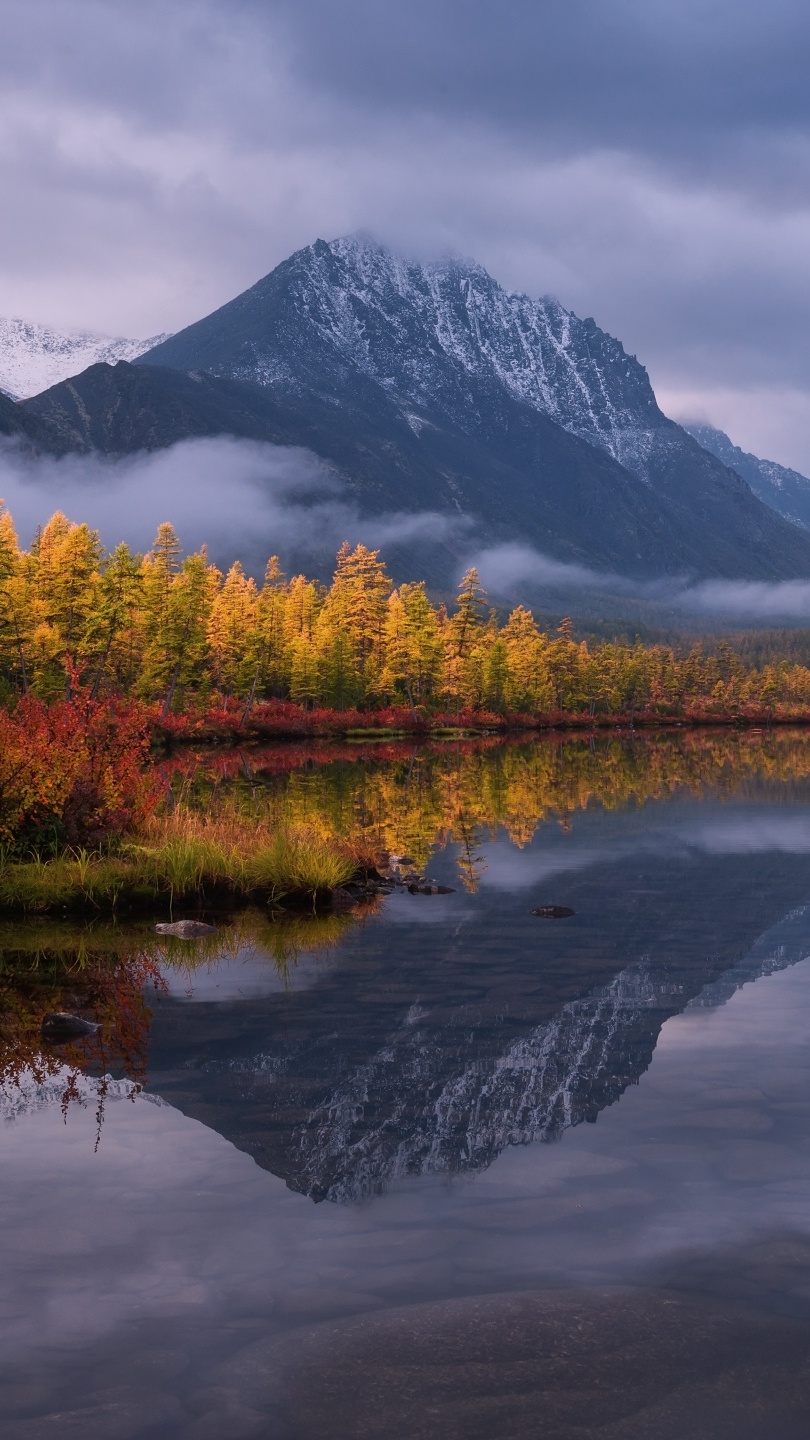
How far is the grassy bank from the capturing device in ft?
56.0

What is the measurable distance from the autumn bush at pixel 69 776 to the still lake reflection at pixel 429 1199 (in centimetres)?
263

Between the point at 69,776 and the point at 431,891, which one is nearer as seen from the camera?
the point at 69,776

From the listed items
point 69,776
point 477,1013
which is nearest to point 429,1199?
point 477,1013

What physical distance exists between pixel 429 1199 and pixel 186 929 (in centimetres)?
877

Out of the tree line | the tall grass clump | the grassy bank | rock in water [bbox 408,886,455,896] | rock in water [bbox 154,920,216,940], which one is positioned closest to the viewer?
rock in water [bbox 154,920,216,940]

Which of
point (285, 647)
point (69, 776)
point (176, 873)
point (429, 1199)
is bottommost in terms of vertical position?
point (429, 1199)

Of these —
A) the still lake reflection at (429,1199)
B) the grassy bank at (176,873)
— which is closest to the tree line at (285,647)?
the grassy bank at (176,873)

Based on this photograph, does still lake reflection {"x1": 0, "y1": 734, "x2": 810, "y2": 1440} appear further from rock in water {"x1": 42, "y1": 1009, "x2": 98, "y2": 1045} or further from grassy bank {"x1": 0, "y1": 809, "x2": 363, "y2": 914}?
grassy bank {"x1": 0, "y1": 809, "x2": 363, "y2": 914}

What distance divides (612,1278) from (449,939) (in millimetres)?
9104

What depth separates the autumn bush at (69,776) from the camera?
17.5m

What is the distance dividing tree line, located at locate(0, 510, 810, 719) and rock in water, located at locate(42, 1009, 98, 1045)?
34.5m

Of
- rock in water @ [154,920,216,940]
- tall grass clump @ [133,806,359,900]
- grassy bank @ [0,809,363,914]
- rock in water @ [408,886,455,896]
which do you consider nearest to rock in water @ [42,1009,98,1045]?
rock in water @ [154,920,216,940]

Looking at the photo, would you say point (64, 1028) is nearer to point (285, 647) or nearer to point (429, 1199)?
point (429, 1199)

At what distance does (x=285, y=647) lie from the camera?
310ft
